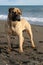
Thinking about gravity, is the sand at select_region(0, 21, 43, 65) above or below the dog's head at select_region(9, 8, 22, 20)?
below

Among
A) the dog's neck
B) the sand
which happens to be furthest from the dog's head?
the sand

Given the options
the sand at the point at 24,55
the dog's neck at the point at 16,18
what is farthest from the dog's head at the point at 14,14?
the sand at the point at 24,55

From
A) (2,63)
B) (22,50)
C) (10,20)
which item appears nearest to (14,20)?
(10,20)

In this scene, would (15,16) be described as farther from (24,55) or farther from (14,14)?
(24,55)

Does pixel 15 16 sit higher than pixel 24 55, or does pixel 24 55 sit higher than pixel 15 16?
pixel 15 16

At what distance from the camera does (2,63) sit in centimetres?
484

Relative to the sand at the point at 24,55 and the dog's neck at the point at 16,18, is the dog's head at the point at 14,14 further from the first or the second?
the sand at the point at 24,55

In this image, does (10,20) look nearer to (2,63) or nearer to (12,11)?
(12,11)

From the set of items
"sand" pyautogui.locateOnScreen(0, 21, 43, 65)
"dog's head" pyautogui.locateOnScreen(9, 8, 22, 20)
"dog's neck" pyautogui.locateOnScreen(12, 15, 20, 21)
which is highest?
"dog's head" pyautogui.locateOnScreen(9, 8, 22, 20)

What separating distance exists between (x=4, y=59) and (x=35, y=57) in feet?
2.36

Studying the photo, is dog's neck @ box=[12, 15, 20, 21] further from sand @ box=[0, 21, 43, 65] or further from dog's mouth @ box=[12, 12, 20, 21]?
sand @ box=[0, 21, 43, 65]

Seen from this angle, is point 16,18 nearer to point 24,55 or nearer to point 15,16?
point 15,16

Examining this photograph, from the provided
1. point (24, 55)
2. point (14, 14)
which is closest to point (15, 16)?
point (14, 14)

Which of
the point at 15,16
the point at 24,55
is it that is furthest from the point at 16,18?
the point at 24,55
